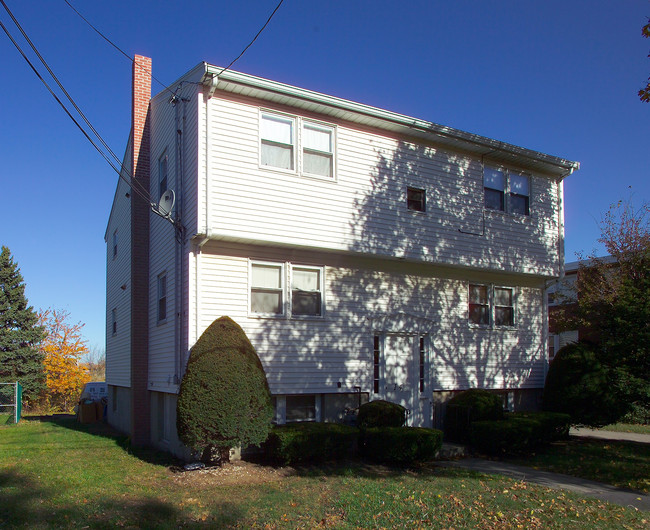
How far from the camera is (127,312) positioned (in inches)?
685

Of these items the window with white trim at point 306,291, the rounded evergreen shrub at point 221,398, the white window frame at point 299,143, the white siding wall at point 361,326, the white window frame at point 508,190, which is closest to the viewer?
the rounded evergreen shrub at point 221,398

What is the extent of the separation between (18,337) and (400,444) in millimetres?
26628

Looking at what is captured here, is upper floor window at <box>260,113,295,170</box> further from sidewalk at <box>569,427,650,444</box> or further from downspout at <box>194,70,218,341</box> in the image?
sidewalk at <box>569,427,650,444</box>

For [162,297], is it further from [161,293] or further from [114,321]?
[114,321]

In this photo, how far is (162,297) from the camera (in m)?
13.7

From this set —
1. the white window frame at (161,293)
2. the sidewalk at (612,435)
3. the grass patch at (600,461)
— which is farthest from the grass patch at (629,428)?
the white window frame at (161,293)

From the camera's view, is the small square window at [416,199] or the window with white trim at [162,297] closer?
the window with white trim at [162,297]

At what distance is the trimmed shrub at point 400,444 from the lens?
36.3 feet

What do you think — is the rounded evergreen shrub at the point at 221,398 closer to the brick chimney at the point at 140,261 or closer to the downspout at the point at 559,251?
the brick chimney at the point at 140,261

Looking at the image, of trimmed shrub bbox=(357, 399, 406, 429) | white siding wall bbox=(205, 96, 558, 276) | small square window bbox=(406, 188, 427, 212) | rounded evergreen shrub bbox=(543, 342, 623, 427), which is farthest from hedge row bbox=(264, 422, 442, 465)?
small square window bbox=(406, 188, 427, 212)

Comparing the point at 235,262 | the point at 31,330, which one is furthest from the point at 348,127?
the point at 31,330

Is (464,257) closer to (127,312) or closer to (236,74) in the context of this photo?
(236,74)

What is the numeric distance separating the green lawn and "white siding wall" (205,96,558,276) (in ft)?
15.3

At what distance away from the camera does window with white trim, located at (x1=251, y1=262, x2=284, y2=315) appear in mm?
12219
